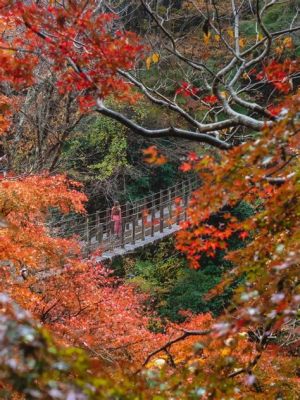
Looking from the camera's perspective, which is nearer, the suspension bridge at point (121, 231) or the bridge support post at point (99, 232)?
the suspension bridge at point (121, 231)

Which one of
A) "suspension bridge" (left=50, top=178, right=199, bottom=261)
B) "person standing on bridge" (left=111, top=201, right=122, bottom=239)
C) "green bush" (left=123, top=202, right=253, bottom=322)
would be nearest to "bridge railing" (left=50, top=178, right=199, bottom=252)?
"suspension bridge" (left=50, top=178, right=199, bottom=261)

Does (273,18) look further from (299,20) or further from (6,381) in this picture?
(6,381)

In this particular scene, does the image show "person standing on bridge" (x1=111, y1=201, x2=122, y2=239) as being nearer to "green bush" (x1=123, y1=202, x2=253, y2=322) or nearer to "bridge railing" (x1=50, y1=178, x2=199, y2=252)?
"bridge railing" (x1=50, y1=178, x2=199, y2=252)

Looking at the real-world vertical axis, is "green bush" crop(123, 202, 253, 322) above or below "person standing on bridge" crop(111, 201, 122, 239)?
below

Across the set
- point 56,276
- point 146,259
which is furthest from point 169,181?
point 56,276

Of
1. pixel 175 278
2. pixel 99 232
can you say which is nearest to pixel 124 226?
pixel 99 232

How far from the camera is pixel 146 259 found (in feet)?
61.7

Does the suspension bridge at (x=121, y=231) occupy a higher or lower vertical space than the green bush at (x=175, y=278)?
higher

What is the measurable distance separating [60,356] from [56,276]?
7943 millimetres

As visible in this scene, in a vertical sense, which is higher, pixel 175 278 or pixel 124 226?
pixel 124 226

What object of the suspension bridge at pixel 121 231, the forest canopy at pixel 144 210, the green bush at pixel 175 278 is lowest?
the green bush at pixel 175 278

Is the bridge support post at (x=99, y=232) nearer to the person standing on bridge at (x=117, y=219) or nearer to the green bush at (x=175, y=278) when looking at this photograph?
the person standing on bridge at (x=117, y=219)

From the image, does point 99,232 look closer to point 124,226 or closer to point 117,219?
point 117,219

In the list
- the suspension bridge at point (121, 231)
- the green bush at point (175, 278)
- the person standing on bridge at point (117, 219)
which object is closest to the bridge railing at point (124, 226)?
the suspension bridge at point (121, 231)
